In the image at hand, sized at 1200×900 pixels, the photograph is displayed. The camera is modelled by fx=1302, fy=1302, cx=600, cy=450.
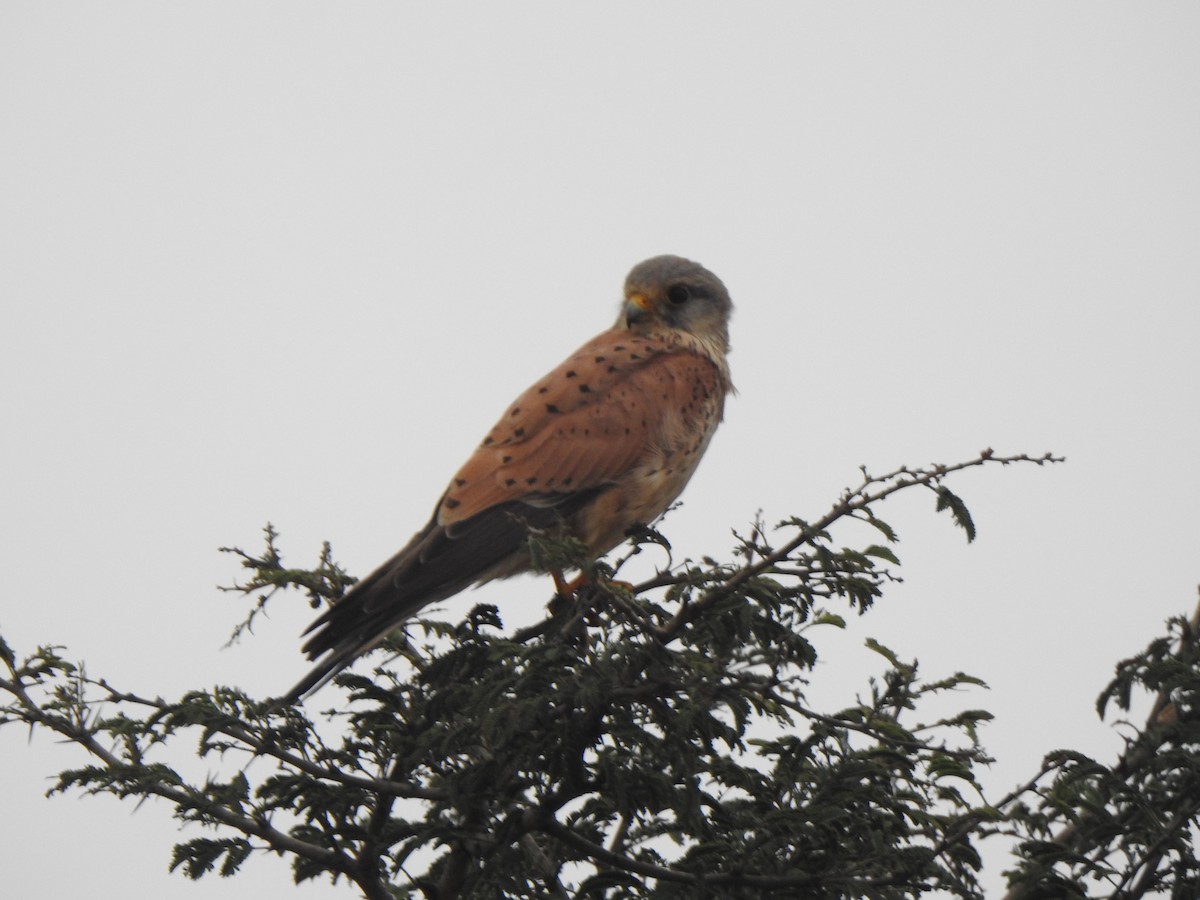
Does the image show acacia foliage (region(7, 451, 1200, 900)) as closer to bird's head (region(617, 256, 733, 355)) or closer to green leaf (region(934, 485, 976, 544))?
green leaf (region(934, 485, 976, 544))

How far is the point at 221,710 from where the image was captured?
3230 millimetres

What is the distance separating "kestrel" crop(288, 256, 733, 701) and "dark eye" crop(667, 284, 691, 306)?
0.21 metres

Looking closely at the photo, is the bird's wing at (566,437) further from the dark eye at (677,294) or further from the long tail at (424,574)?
the dark eye at (677,294)

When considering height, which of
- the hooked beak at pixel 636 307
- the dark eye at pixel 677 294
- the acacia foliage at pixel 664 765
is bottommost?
the acacia foliage at pixel 664 765

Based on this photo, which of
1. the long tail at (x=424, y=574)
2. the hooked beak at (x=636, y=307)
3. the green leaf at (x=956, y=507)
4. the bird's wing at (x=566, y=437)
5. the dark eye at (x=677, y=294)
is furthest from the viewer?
the dark eye at (x=677, y=294)

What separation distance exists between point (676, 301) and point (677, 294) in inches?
1.2

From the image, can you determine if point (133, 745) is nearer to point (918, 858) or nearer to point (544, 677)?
point (544, 677)

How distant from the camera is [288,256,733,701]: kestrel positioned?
3660 millimetres

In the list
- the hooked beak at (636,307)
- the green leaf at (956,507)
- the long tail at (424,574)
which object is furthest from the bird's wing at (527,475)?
the green leaf at (956,507)

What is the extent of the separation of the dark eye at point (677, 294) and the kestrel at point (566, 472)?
21 centimetres

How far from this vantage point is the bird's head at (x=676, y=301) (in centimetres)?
551

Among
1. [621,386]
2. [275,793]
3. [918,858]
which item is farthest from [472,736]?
[621,386]

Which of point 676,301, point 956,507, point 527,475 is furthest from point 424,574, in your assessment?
point 676,301

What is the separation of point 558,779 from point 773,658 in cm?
71
